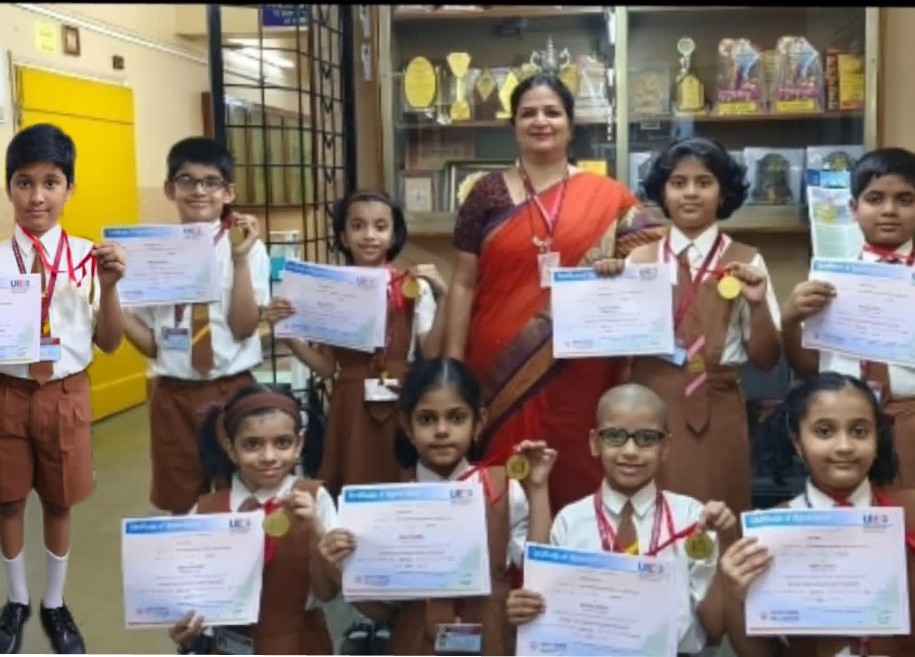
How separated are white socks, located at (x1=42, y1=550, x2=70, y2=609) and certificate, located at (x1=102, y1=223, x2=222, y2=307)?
0.71m

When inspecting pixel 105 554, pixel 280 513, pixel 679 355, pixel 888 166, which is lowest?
pixel 105 554

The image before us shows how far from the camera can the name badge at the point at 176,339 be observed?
2.32 meters

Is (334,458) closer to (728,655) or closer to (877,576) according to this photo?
(728,655)

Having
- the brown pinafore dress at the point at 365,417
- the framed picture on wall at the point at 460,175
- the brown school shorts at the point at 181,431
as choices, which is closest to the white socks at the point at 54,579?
the brown school shorts at the point at 181,431

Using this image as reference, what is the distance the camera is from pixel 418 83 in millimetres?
3824

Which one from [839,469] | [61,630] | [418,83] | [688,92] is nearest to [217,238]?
[61,630]

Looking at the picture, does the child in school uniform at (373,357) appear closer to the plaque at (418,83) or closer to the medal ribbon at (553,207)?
→ the medal ribbon at (553,207)

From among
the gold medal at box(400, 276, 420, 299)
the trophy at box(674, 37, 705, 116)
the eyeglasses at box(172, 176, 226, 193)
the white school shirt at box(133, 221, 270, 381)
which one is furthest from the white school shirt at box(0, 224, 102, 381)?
the trophy at box(674, 37, 705, 116)

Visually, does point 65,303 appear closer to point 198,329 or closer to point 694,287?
point 198,329

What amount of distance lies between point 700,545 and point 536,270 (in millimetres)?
749

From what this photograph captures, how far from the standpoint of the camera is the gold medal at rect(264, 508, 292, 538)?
1753 mm

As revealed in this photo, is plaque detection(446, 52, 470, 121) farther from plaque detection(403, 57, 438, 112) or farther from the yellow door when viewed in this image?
the yellow door

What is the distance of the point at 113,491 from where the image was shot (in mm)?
4180

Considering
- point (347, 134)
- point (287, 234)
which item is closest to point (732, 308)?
point (347, 134)
